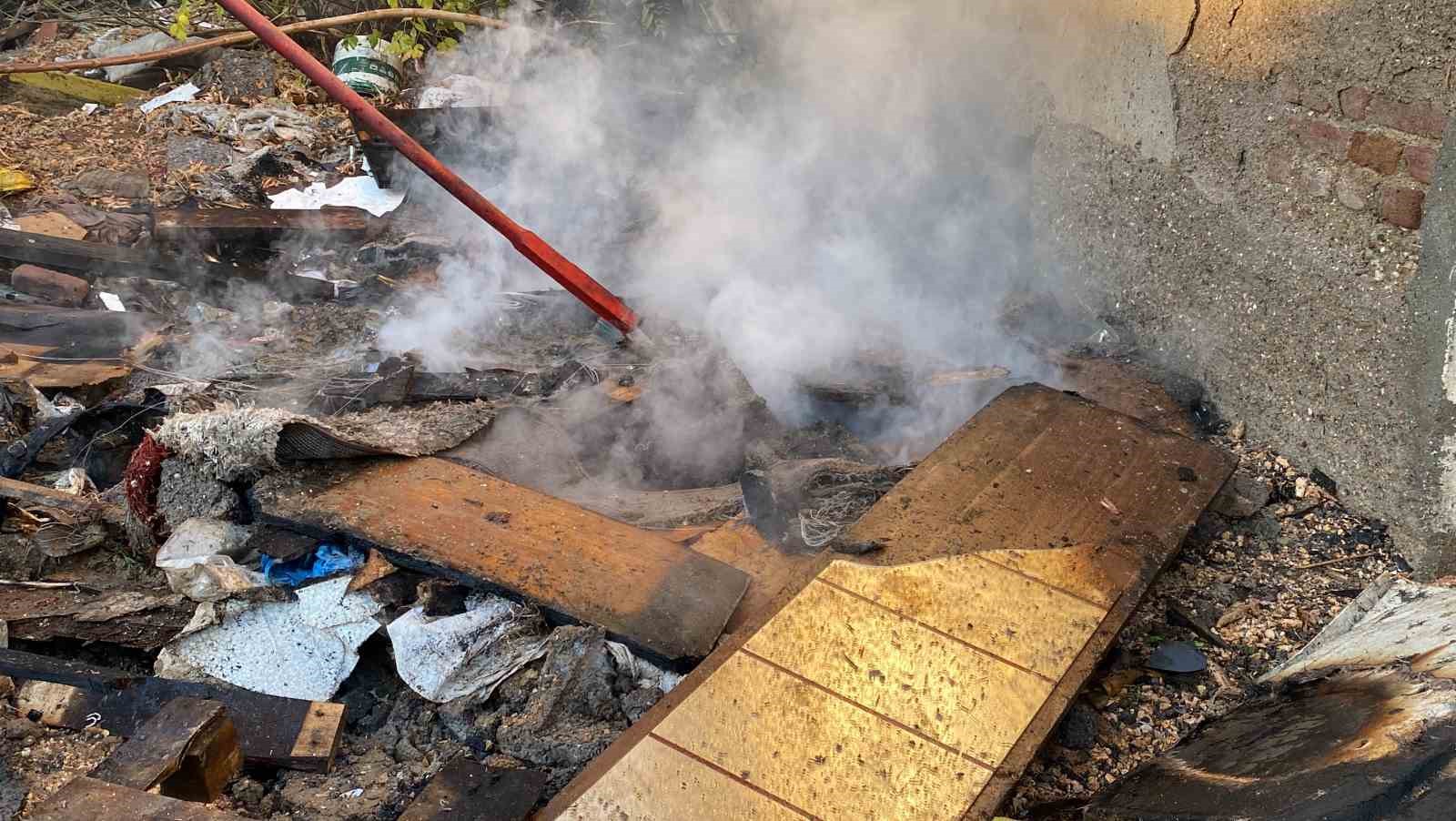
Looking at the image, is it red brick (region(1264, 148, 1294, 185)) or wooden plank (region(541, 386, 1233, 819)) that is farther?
red brick (region(1264, 148, 1294, 185))

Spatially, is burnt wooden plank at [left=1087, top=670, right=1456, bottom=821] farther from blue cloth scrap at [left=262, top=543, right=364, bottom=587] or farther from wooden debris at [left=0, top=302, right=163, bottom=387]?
wooden debris at [left=0, top=302, right=163, bottom=387]

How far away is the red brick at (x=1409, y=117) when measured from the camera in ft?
9.18

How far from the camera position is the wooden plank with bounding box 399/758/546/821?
256 centimetres

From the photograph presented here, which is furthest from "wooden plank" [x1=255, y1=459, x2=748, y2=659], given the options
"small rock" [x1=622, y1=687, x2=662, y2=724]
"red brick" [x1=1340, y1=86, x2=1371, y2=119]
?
"red brick" [x1=1340, y1=86, x2=1371, y2=119]

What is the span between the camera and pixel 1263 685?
2.70m

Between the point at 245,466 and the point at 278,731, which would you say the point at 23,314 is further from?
the point at 278,731

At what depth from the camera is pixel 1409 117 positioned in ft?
9.48

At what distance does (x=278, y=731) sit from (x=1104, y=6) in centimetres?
407

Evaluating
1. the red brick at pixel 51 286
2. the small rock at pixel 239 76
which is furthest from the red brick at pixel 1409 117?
the small rock at pixel 239 76

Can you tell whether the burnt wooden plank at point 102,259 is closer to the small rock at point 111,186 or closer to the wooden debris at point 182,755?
→ the small rock at point 111,186

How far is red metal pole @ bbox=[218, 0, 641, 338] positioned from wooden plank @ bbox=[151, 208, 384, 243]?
1.93 m

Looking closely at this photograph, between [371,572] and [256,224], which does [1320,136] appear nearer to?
[371,572]

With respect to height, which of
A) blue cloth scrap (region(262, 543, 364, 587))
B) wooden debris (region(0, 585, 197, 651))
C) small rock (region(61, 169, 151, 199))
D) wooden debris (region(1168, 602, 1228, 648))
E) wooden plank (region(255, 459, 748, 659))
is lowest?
small rock (region(61, 169, 151, 199))

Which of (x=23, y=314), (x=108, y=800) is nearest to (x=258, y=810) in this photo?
(x=108, y=800)
